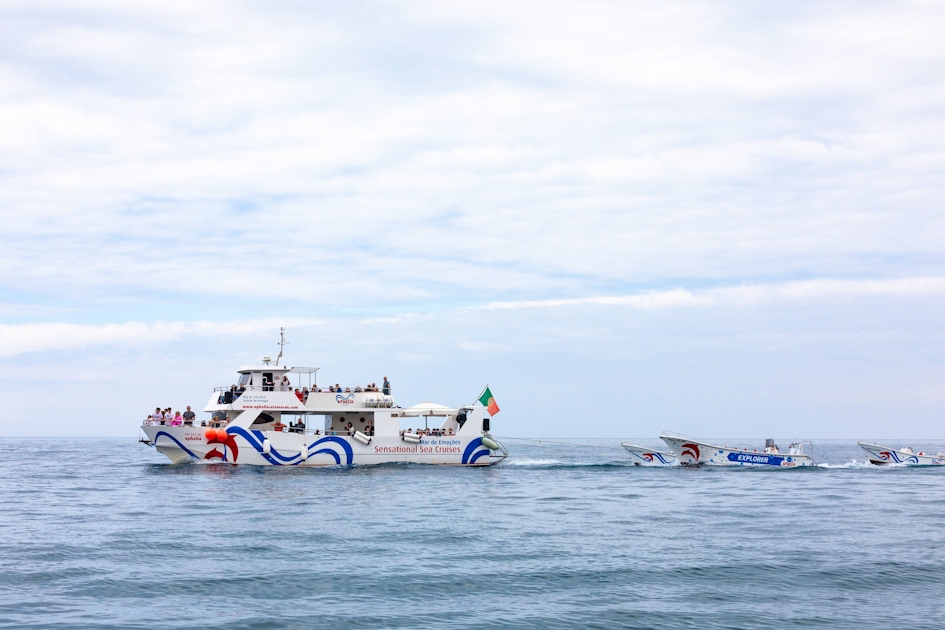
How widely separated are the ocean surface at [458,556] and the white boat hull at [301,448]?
5.20 meters

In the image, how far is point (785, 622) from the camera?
55.6 ft

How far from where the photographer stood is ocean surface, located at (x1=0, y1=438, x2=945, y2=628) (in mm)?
17328

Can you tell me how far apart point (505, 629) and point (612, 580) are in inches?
199

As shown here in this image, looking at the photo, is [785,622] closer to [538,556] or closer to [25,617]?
[538,556]

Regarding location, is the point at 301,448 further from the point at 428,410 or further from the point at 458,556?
the point at 458,556

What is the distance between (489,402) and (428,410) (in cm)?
387

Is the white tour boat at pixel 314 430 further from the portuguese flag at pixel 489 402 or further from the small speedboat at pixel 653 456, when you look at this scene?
the small speedboat at pixel 653 456

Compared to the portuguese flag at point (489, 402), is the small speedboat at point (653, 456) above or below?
below

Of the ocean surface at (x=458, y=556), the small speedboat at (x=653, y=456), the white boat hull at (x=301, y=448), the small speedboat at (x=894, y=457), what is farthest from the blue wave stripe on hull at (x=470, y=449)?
the small speedboat at (x=894, y=457)

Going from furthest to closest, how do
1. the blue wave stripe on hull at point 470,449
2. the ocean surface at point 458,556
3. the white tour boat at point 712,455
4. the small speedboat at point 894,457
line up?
the small speedboat at point 894,457
the white tour boat at point 712,455
the blue wave stripe on hull at point 470,449
the ocean surface at point 458,556

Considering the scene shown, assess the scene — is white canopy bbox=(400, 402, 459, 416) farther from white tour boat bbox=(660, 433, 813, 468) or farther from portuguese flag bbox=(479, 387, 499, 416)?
white tour boat bbox=(660, 433, 813, 468)

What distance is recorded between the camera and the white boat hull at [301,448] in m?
47.6

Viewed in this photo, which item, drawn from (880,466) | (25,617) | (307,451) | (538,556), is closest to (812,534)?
(538,556)

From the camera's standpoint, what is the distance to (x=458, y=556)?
23.2 metres
